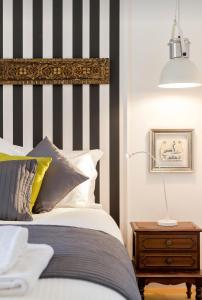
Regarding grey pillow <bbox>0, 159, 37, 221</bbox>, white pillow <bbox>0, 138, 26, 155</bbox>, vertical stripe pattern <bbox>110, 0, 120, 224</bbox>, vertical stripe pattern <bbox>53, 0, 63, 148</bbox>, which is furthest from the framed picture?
grey pillow <bbox>0, 159, 37, 221</bbox>

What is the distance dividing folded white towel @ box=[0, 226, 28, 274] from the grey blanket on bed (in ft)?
0.35

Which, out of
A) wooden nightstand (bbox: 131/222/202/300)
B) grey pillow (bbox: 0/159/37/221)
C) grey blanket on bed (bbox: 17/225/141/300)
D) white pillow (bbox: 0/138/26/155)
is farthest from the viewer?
white pillow (bbox: 0/138/26/155)

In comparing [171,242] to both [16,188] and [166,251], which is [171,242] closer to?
[166,251]

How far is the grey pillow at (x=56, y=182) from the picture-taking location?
295 centimetres

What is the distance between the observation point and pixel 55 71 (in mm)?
3574

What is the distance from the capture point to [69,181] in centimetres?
304

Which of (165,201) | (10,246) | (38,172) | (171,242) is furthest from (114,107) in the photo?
(10,246)

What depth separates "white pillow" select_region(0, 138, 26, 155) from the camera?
3308mm

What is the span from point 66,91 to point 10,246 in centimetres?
222

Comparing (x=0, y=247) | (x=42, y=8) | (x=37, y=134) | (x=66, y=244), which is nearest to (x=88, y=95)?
(x=37, y=134)

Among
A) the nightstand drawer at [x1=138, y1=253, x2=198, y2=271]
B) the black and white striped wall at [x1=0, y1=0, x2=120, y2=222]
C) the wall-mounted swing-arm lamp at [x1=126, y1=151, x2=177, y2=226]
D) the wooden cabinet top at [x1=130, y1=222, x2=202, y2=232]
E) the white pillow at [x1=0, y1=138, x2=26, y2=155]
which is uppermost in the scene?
the black and white striped wall at [x1=0, y1=0, x2=120, y2=222]

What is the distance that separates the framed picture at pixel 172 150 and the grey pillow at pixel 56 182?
2.33 ft

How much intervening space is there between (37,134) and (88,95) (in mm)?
460

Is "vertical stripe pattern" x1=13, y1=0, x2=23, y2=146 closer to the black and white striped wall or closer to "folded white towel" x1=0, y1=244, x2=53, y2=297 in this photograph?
the black and white striped wall
